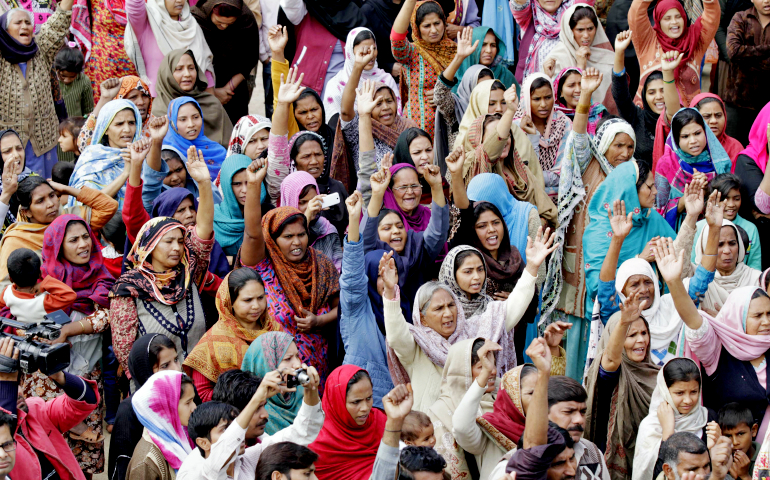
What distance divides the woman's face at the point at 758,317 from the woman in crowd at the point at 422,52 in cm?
308

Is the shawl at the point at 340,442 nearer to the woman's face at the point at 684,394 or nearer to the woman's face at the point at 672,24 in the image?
the woman's face at the point at 684,394

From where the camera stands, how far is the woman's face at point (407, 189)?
555 cm

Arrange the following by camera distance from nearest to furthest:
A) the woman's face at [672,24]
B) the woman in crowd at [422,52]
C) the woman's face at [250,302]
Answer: the woman's face at [250,302] < the woman in crowd at [422,52] < the woman's face at [672,24]

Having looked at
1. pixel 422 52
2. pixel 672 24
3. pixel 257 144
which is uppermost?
pixel 672 24

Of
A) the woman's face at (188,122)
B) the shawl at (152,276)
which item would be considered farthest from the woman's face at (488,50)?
the shawl at (152,276)

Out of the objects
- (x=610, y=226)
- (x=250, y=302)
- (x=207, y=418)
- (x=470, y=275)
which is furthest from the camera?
(x=610, y=226)

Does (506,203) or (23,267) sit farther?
(506,203)

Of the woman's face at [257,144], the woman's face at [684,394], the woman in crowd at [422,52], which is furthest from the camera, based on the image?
the woman in crowd at [422,52]

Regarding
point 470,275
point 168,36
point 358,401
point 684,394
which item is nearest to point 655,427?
point 684,394

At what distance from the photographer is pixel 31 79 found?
714cm

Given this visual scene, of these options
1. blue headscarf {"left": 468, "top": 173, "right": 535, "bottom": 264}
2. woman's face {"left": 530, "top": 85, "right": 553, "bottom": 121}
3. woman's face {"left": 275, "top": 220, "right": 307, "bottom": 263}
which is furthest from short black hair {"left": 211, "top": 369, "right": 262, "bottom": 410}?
woman's face {"left": 530, "top": 85, "right": 553, "bottom": 121}

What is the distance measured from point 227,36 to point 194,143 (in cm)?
154

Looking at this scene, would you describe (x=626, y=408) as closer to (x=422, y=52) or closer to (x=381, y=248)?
(x=381, y=248)

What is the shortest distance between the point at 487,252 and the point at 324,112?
196 cm
